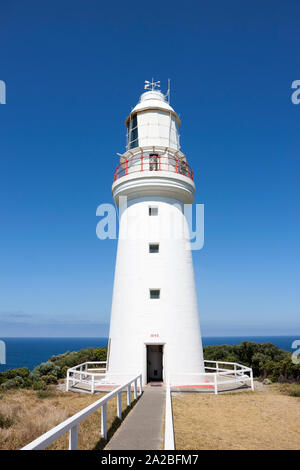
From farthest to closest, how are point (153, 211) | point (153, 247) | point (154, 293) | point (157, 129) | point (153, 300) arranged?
point (157, 129)
point (153, 211)
point (153, 247)
point (154, 293)
point (153, 300)

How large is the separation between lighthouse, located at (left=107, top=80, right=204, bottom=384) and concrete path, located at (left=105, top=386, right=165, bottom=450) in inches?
148

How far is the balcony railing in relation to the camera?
693 inches

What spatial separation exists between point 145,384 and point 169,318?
3160mm

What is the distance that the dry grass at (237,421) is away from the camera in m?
7.31

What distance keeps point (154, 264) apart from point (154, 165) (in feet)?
17.7

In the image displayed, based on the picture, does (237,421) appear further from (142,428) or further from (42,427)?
(42,427)

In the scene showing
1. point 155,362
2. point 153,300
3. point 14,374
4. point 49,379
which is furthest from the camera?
point 14,374

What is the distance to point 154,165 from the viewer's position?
17688mm

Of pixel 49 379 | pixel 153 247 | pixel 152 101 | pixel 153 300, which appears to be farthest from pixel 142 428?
pixel 152 101

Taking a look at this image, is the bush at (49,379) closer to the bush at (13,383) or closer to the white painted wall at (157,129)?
the bush at (13,383)

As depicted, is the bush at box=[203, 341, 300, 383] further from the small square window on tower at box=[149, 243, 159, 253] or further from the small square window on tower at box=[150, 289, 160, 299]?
the small square window on tower at box=[149, 243, 159, 253]

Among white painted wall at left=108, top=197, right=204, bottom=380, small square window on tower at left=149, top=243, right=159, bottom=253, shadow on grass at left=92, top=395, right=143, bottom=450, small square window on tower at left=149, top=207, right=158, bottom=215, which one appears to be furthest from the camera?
small square window on tower at left=149, top=207, right=158, bottom=215

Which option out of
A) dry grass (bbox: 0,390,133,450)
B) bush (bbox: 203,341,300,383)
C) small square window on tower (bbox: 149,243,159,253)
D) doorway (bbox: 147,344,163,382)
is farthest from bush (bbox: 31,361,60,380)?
bush (bbox: 203,341,300,383)

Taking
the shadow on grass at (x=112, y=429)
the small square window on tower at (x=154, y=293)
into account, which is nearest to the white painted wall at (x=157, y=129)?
the small square window on tower at (x=154, y=293)
